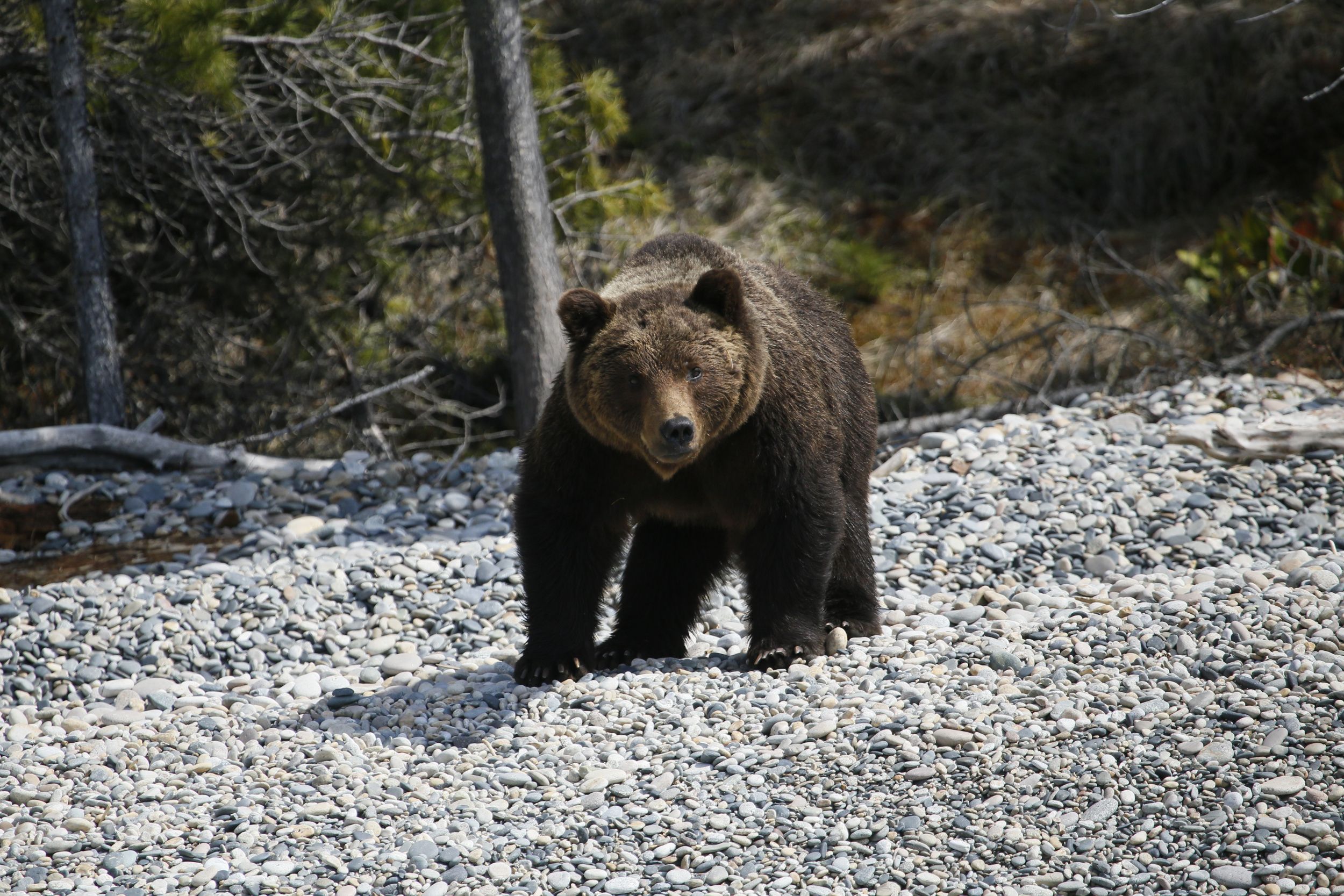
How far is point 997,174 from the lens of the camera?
40.8 feet

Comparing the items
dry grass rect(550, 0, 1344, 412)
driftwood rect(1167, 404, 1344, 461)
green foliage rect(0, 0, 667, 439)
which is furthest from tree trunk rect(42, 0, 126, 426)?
driftwood rect(1167, 404, 1344, 461)

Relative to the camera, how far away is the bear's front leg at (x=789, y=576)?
14.4 ft

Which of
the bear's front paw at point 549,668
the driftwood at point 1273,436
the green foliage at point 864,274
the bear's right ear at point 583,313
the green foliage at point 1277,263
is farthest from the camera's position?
the green foliage at point 864,274

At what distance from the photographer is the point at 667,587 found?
16.4 feet

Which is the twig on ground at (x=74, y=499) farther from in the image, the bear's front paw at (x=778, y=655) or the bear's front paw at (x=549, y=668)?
the bear's front paw at (x=778, y=655)

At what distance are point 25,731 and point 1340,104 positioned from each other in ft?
38.1

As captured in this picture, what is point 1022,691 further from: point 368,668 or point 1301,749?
point 368,668

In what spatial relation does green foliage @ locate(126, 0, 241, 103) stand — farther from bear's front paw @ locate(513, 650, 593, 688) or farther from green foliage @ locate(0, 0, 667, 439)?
bear's front paw @ locate(513, 650, 593, 688)

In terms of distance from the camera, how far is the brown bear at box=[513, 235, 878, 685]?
4.20 m

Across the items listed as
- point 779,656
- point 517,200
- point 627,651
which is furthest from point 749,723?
point 517,200

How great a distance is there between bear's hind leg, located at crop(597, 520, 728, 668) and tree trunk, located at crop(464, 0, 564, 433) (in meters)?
2.68

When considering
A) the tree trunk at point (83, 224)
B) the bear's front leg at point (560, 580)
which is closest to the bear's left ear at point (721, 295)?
the bear's front leg at point (560, 580)

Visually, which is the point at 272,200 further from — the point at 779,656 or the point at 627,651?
the point at 779,656

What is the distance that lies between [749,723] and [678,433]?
99 cm
